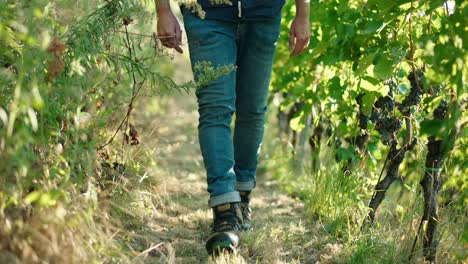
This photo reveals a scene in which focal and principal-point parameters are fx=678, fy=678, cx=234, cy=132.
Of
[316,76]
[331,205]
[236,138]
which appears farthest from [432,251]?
[316,76]

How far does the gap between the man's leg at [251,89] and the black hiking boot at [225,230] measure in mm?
524

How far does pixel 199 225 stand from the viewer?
3.25 meters

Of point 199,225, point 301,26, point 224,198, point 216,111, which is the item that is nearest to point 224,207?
Result: point 224,198

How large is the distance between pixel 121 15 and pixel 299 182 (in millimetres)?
2138

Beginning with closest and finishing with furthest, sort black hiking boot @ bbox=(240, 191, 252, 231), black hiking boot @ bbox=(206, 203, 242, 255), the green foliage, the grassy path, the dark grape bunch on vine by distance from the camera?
the green foliage < black hiking boot @ bbox=(206, 203, 242, 255) < the grassy path < the dark grape bunch on vine < black hiking boot @ bbox=(240, 191, 252, 231)

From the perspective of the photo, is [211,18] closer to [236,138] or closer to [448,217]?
[236,138]

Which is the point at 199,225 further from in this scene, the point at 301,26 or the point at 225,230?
the point at 301,26

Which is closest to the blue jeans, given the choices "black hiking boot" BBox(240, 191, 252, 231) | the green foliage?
"black hiking boot" BBox(240, 191, 252, 231)

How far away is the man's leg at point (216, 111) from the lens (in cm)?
274

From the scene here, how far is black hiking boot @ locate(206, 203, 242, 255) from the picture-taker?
258 cm

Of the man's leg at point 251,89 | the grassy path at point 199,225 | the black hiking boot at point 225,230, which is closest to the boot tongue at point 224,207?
the black hiking boot at point 225,230

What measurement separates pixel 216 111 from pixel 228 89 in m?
0.11

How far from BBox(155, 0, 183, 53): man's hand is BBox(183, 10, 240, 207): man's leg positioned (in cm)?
8

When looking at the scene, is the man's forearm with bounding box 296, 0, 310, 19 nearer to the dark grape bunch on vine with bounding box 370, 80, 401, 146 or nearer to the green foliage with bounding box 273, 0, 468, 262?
the green foliage with bounding box 273, 0, 468, 262
